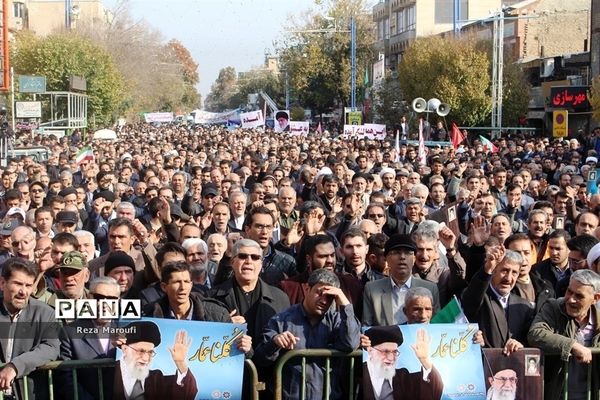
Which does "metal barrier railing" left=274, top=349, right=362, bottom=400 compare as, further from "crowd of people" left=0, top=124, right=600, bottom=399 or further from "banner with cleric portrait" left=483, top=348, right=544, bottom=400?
"banner with cleric portrait" left=483, top=348, right=544, bottom=400

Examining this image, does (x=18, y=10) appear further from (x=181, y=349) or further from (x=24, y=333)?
(x=181, y=349)

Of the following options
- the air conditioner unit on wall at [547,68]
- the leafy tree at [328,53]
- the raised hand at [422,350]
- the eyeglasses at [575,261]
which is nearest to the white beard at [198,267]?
the raised hand at [422,350]

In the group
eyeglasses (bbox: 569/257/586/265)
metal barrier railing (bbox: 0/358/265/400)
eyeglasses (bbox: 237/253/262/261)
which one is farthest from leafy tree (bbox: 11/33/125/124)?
metal barrier railing (bbox: 0/358/265/400)

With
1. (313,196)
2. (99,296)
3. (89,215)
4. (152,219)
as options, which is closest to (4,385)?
(99,296)

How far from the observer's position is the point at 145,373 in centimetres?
572

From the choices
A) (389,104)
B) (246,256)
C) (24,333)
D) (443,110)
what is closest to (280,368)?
(246,256)

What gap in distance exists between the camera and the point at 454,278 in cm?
748

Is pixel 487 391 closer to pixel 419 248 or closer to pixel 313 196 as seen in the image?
pixel 419 248

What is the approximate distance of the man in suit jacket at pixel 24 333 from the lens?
18.5 ft

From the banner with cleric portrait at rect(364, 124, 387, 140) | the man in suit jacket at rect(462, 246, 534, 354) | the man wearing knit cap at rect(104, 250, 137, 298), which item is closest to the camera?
the man in suit jacket at rect(462, 246, 534, 354)

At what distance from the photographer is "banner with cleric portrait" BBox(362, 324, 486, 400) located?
19.2 ft

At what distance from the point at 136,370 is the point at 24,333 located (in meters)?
0.67

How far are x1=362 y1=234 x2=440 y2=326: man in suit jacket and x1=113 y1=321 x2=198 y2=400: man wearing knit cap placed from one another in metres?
1.50

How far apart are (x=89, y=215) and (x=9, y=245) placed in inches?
121
